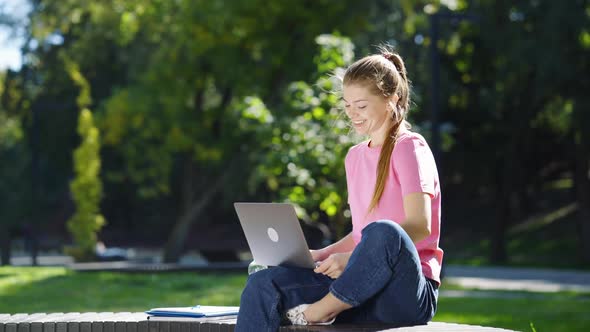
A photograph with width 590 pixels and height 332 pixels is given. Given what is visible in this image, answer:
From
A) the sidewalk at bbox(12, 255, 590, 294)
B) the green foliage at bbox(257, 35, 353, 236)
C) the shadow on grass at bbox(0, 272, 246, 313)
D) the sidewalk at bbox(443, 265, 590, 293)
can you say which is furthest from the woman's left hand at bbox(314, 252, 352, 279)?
the sidewalk at bbox(443, 265, 590, 293)

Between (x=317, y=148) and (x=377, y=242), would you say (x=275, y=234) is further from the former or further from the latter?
(x=317, y=148)

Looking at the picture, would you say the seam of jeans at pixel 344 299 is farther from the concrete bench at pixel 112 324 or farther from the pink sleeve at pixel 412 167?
the concrete bench at pixel 112 324

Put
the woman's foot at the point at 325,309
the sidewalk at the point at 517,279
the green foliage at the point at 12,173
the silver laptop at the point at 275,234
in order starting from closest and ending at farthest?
the woman's foot at the point at 325,309 → the silver laptop at the point at 275,234 → the sidewalk at the point at 517,279 → the green foliage at the point at 12,173

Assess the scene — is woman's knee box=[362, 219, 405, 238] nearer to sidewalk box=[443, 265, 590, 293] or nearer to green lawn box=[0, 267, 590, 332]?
green lawn box=[0, 267, 590, 332]

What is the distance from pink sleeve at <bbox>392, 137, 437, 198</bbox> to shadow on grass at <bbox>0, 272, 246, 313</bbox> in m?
8.90

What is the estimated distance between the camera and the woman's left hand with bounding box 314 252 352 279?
14.5ft

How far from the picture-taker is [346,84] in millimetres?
4574

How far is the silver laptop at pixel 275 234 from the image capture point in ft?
14.6

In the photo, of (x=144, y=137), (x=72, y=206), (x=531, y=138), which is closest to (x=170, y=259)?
(x=144, y=137)

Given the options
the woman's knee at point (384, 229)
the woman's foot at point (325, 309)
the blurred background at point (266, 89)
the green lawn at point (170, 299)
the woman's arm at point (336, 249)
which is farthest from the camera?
the blurred background at point (266, 89)

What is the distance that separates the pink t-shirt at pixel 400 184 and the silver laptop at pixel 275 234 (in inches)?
12.0

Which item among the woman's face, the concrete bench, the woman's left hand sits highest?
the woman's face

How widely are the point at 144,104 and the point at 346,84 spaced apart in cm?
2319

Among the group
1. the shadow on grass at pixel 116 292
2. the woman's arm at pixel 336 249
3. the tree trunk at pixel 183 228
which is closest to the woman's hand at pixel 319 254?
the woman's arm at pixel 336 249
